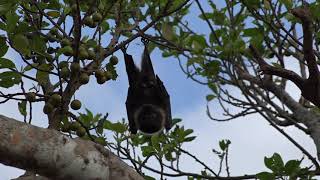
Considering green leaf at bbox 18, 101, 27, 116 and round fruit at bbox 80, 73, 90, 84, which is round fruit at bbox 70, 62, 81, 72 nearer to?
round fruit at bbox 80, 73, 90, 84

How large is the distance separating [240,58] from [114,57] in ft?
14.8

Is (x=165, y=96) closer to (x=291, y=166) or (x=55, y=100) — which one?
(x=291, y=166)

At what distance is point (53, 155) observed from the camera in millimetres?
2820

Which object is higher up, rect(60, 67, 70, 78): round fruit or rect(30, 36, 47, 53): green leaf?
rect(30, 36, 47, 53): green leaf

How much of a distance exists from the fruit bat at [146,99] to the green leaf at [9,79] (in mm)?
4029

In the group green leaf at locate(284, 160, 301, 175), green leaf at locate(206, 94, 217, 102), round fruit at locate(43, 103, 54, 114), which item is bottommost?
green leaf at locate(284, 160, 301, 175)

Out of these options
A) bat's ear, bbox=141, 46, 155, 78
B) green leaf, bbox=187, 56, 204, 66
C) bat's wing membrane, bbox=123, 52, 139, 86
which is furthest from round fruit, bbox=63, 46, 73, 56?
bat's ear, bbox=141, 46, 155, 78

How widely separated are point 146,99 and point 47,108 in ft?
14.8

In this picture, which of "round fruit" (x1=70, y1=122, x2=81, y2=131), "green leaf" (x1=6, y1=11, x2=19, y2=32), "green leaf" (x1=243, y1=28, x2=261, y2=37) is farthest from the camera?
"green leaf" (x1=243, y1=28, x2=261, y2=37)

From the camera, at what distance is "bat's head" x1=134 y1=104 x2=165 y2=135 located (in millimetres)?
9070

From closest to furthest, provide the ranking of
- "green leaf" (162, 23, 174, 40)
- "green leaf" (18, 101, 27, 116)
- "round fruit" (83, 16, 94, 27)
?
"round fruit" (83, 16, 94, 27)
"green leaf" (18, 101, 27, 116)
"green leaf" (162, 23, 174, 40)

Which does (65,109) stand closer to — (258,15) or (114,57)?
(114,57)

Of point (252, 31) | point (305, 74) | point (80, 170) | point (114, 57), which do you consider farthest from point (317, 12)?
point (80, 170)

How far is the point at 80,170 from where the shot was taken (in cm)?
293
